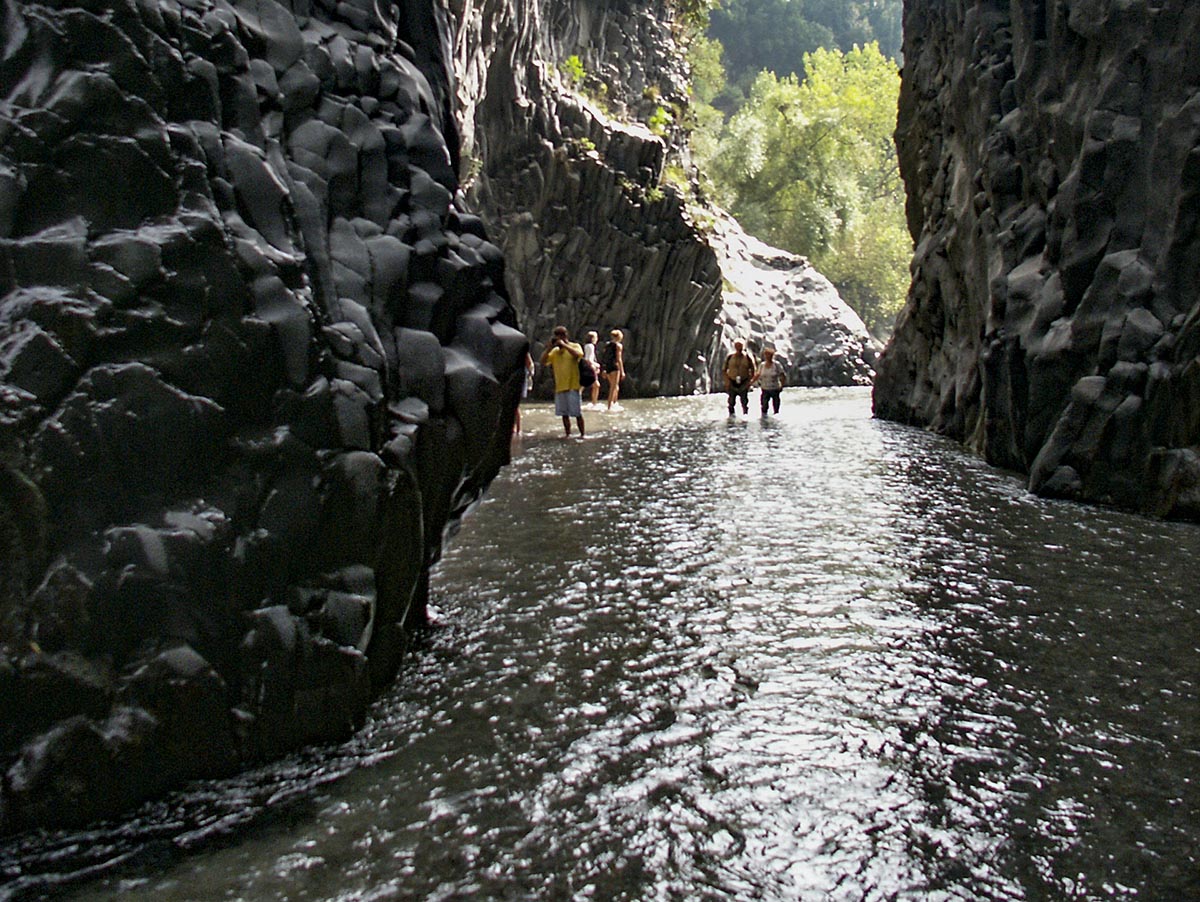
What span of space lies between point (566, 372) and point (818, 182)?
46724mm

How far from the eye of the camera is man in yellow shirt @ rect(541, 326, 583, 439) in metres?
13.9

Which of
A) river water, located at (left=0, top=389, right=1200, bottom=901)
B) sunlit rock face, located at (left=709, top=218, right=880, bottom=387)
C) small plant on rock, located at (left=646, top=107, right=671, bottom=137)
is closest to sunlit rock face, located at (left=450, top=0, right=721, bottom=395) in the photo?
small plant on rock, located at (left=646, top=107, right=671, bottom=137)

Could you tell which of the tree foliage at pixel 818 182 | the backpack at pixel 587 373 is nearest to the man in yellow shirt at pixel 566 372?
the backpack at pixel 587 373

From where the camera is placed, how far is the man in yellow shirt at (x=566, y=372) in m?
13.9

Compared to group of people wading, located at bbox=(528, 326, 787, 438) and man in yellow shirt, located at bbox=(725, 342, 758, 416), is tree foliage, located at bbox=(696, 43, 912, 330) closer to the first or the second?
group of people wading, located at bbox=(528, 326, 787, 438)

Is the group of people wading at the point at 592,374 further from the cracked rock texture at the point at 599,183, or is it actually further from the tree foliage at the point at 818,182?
the tree foliage at the point at 818,182

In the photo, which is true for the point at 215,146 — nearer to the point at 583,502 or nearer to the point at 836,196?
the point at 583,502

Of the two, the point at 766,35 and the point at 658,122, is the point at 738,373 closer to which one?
the point at 658,122

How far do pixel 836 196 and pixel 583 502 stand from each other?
171 ft

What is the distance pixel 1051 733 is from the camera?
342 centimetres

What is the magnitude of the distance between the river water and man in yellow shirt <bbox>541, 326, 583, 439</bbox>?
750 centimetres

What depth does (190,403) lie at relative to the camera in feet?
10.2

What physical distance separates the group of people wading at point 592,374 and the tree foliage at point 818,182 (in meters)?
31.5

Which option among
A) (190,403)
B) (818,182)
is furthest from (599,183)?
(818,182)
